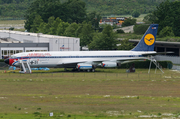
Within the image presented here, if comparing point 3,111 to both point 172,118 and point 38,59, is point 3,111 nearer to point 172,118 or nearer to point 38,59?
point 172,118

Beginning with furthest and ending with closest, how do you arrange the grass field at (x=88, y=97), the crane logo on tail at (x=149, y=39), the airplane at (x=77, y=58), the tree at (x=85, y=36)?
the tree at (x=85, y=36) < the crane logo on tail at (x=149, y=39) < the airplane at (x=77, y=58) < the grass field at (x=88, y=97)

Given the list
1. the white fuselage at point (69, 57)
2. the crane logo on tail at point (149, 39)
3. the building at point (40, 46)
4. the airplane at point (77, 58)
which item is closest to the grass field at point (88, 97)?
the airplane at point (77, 58)

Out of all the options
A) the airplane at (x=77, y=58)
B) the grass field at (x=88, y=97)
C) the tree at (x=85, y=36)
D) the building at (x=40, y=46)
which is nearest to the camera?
the grass field at (x=88, y=97)

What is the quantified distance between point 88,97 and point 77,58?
30.3m

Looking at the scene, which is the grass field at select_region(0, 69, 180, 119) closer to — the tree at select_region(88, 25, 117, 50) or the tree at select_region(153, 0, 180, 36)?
the tree at select_region(88, 25, 117, 50)

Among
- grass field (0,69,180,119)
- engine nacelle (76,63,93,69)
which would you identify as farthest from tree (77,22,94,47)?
grass field (0,69,180,119)

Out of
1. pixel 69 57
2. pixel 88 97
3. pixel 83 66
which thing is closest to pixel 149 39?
pixel 83 66

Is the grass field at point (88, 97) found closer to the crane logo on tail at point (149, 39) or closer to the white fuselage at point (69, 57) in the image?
the white fuselage at point (69, 57)

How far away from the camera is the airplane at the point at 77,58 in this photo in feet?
224

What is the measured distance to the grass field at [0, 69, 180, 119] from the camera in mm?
32781

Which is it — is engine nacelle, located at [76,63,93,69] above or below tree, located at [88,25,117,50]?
below

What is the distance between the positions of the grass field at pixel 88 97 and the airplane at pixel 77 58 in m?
8.58

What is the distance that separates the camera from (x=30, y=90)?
46594 mm

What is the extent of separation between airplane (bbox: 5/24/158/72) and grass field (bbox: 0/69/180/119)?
28.1ft
